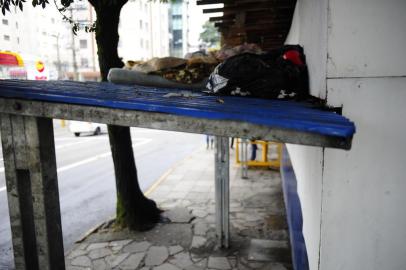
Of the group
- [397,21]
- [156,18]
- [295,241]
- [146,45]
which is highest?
[156,18]

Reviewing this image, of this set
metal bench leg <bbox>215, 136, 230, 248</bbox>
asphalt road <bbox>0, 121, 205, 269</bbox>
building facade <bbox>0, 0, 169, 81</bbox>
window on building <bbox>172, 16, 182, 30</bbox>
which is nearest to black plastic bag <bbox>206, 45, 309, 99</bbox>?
metal bench leg <bbox>215, 136, 230, 248</bbox>

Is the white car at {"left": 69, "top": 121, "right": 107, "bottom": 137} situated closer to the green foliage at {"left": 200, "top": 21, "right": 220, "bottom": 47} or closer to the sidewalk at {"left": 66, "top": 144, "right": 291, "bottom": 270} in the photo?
the sidewalk at {"left": 66, "top": 144, "right": 291, "bottom": 270}

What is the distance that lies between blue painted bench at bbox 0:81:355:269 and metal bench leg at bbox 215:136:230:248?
9.01 feet

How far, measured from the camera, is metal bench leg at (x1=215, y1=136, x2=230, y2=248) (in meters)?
5.92

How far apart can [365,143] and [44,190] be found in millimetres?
2734

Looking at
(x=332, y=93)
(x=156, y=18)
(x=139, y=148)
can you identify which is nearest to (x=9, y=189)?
(x=332, y=93)

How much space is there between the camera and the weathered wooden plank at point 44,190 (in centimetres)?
278

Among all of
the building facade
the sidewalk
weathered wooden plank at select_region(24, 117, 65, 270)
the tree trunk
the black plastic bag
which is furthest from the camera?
the building facade

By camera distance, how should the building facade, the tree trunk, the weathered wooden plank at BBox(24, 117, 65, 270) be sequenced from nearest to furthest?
the weathered wooden plank at BBox(24, 117, 65, 270) < the tree trunk < the building facade

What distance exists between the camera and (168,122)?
2373 millimetres

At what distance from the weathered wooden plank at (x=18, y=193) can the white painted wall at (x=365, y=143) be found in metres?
2.57

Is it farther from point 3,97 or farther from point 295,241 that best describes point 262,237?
point 3,97

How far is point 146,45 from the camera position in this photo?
45.2m

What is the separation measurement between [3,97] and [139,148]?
1455 centimetres
